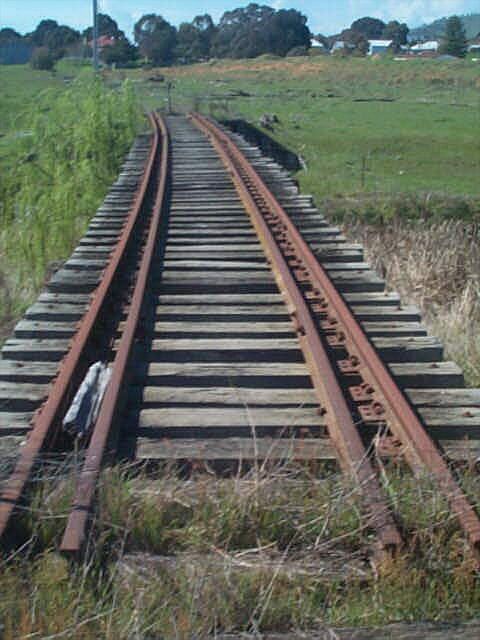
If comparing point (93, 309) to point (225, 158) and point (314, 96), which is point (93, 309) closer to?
point (225, 158)

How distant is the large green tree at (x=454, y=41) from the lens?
112812 millimetres

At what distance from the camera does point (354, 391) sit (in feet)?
15.6

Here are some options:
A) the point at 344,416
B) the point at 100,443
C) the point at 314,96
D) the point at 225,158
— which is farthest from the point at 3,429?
the point at 314,96

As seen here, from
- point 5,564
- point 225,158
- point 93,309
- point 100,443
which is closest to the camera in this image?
point 5,564

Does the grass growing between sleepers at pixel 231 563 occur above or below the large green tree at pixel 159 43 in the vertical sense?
below

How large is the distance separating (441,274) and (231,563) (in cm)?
742

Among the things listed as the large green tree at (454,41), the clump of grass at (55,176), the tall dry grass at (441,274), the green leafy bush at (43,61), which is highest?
the large green tree at (454,41)

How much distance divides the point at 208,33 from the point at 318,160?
9711 centimetres

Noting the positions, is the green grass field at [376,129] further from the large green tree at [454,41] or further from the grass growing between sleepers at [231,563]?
the large green tree at [454,41]

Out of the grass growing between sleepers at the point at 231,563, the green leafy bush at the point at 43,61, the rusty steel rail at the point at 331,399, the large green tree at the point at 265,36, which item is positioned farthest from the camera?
the large green tree at the point at 265,36

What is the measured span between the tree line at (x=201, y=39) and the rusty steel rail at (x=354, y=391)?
294 feet

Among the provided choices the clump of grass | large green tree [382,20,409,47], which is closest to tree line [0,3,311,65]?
large green tree [382,20,409,47]

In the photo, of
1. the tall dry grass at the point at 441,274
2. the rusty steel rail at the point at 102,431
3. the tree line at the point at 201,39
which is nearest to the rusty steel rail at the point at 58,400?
the rusty steel rail at the point at 102,431

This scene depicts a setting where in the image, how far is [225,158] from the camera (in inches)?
593
